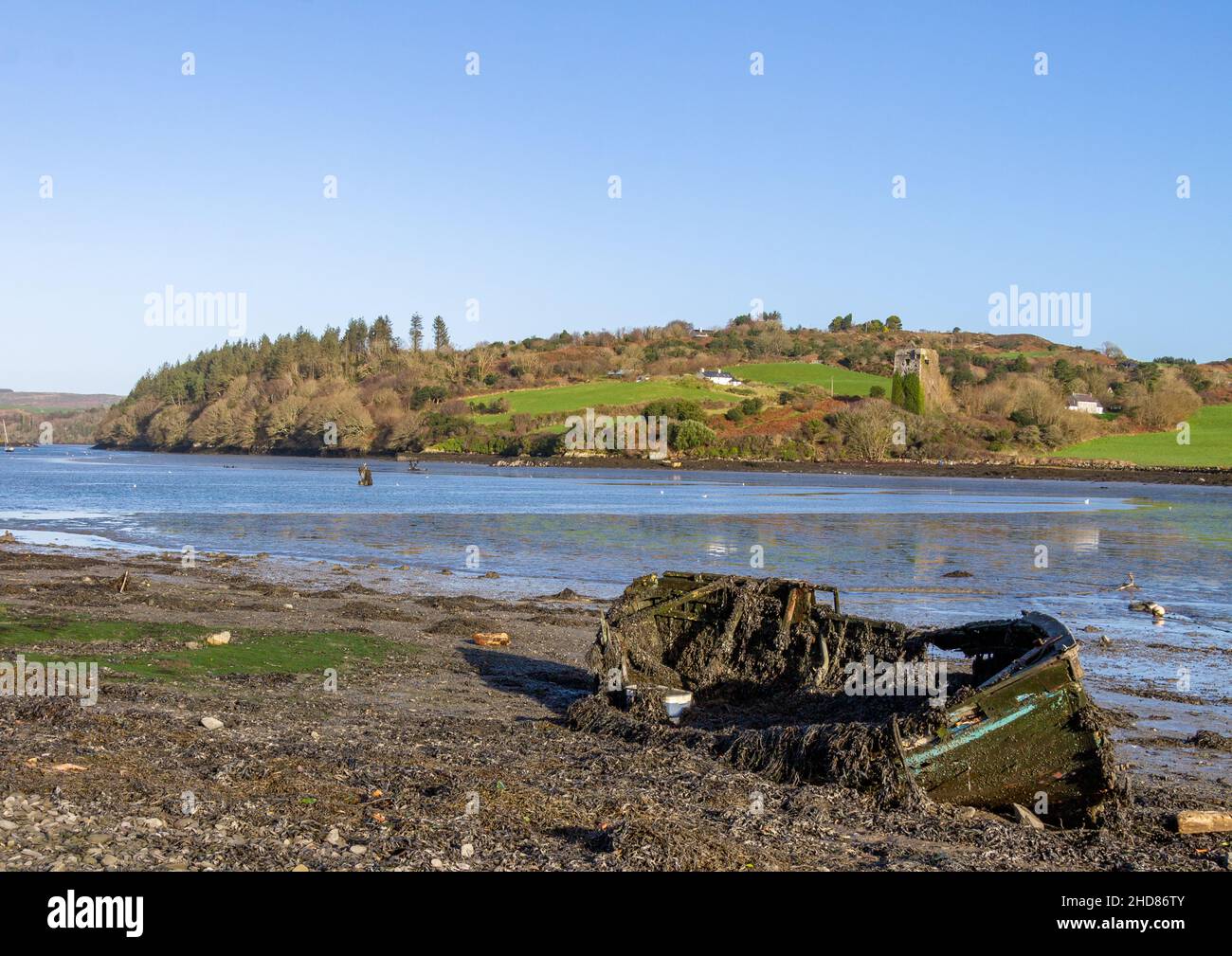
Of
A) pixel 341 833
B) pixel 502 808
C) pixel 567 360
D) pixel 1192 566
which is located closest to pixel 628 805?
pixel 502 808

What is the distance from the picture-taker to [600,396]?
15475cm

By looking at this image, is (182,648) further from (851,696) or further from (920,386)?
(920,386)

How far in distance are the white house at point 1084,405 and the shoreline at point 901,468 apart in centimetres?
2705

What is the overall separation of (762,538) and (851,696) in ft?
97.8

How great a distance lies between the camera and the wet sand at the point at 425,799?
8055 millimetres

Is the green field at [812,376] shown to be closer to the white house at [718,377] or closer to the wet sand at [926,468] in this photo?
the white house at [718,377]

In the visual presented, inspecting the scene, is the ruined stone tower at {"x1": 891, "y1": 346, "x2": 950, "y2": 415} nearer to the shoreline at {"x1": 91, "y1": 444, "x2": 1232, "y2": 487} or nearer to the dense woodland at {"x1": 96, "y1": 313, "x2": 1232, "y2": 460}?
the dense woodland at {"x1": 96, "y1": 313, "x2": 1232, "y2": 460}

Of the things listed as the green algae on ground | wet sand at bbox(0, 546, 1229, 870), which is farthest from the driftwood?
the green algae on ground

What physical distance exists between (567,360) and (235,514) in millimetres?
147218

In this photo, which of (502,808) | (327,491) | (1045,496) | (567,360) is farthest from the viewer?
(567,360)

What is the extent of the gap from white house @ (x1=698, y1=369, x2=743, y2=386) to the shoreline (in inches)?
1157

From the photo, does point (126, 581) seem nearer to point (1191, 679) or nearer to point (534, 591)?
point (534, 591)

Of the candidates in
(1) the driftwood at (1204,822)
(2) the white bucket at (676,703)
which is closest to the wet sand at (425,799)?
(1) the driftwood at (1204,822)

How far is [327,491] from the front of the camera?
72188 mm
